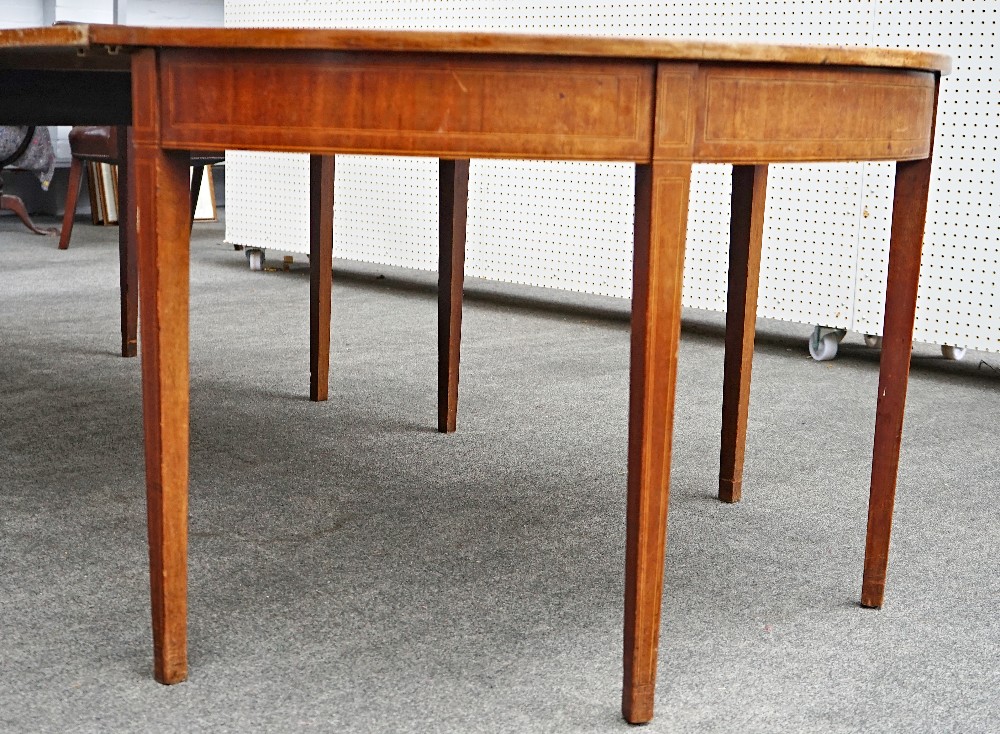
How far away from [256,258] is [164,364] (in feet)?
10.7

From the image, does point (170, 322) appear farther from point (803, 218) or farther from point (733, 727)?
point (803, 218)

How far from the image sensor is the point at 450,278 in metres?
2.17

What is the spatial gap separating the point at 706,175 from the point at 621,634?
2.00 m

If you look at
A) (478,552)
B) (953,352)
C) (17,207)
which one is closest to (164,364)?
(478,552)

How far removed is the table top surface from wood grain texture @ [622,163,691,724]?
0.10 meters

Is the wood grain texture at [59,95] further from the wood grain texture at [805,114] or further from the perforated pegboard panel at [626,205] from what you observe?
the perforated pegboard panel at [626,205]

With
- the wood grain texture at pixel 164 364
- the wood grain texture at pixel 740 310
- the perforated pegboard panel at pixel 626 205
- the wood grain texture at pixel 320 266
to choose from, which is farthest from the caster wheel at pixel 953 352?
the wood grain texture at pixel 164 364

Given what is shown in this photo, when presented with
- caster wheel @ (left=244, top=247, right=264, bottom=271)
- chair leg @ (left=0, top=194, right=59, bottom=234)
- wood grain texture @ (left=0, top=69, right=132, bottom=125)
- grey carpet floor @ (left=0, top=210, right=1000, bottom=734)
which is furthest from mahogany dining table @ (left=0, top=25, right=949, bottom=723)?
chair leg @ (left=0, top=194, right=59, bottom=234)

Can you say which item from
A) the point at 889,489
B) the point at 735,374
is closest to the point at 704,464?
the point at 735,374

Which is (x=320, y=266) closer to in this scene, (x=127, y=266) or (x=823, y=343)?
(x=127, y=266)

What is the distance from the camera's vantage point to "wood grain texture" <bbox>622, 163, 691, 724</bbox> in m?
1.07

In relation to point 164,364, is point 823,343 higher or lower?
lower

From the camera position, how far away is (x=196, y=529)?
1623 mm

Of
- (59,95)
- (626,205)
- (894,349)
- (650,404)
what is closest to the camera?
(650,404)
